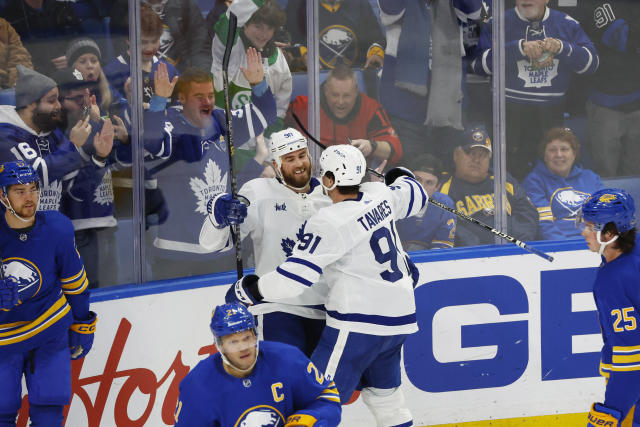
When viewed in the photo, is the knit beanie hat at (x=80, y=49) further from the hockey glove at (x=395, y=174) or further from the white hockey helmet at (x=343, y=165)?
the hockey glove at (x=395, y=174)

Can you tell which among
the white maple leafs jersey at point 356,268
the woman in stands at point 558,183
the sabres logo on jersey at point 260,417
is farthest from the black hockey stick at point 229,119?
the woman in stands at point 558,183

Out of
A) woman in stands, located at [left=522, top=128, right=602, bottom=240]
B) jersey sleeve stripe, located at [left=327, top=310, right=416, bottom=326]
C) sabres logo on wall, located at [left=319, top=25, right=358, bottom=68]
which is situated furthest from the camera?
woman in stands, located at [left=522, top=128, right=602, bottom=240]

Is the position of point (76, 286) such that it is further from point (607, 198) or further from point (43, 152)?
point (607, 198)

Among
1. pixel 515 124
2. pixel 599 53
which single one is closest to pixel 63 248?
pixel 515 124

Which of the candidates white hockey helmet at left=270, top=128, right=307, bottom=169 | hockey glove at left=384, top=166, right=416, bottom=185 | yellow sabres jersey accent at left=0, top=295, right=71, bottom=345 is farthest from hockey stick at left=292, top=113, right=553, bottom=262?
yellow sabres jersey accent at left=0, top=295, right=71, bottom=345

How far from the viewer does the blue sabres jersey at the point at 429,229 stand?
447 cm

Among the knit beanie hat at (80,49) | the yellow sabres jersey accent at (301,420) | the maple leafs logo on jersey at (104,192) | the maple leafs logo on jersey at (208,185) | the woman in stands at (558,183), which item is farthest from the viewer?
the woman in stands at (558,183)

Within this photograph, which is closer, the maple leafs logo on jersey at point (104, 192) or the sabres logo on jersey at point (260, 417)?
the sabres logo on jersey at point (260, 417)

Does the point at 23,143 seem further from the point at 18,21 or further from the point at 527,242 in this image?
the point at 527,242

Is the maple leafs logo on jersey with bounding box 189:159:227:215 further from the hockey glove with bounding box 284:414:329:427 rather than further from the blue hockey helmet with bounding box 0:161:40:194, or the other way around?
the hockey glove with bounding box 284:414:329:427

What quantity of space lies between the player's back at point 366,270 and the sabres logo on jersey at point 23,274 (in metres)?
0.96

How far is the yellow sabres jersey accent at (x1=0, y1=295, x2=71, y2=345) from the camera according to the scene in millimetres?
3297

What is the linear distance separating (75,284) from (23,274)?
22cm

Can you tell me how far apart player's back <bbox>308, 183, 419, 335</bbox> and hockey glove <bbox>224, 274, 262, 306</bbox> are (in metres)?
0.28
